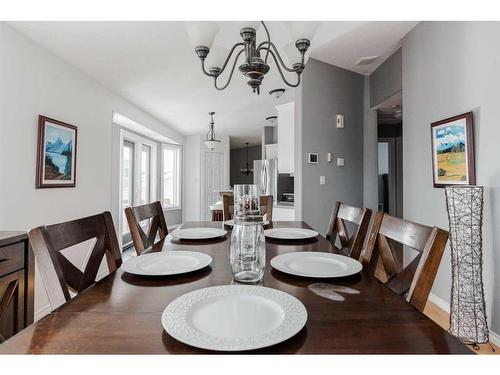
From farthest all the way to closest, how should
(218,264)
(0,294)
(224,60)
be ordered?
(224,60) → (0,294) → (218,264)

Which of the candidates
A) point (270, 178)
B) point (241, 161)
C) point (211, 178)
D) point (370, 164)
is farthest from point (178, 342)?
point (241, 161)

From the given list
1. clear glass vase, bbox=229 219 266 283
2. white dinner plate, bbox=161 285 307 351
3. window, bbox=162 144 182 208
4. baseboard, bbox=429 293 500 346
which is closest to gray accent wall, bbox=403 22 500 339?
baseboard, bbox=429 293 500 346

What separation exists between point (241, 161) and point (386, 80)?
258 inches

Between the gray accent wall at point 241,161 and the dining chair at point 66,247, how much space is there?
8.08 m

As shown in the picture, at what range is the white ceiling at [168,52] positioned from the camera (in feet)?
7.10

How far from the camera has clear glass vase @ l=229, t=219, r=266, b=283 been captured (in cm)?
91

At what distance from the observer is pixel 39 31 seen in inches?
82.7

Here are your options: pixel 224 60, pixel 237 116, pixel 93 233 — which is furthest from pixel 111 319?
pixel 237 116

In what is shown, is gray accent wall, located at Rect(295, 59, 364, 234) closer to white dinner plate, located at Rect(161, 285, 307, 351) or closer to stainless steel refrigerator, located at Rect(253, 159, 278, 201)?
stainless steel refrigerator, located at Rect(253, 159, 278, 201)

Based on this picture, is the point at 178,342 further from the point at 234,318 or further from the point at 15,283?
the point at 15,283

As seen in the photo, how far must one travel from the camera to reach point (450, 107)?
2131 mm
